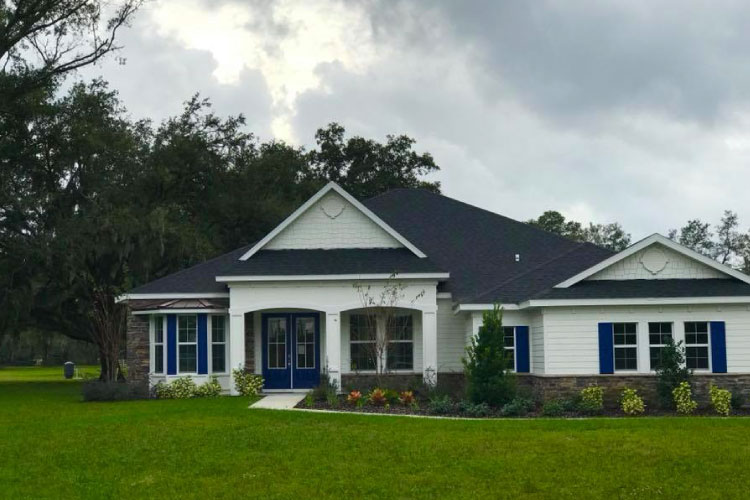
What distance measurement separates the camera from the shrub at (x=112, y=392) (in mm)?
24953

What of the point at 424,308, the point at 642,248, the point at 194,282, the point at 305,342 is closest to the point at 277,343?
the point at 305,342

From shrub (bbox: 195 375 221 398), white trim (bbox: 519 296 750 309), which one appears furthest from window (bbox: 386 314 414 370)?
white trim (bbox: 519 296 750 309)

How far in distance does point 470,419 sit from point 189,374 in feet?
33.0

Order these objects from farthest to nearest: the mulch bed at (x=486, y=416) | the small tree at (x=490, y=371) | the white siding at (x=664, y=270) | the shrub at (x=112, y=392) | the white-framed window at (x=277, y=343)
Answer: the white-framed window at (x=277, y=343) < the shrub at (x=112, y=392) < the white siding at (x=664, y=270) < the small tree at (x=490, y=371) < the mulch bed at (x=486, y=416)

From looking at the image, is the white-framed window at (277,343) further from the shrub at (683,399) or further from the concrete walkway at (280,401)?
the shrub at (683,399)

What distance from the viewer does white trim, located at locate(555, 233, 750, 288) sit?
22172 millimetres

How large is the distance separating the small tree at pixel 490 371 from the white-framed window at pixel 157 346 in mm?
9547

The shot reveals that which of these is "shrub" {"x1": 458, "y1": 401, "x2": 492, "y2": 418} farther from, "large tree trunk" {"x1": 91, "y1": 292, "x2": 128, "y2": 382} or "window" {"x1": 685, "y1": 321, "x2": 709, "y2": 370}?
"large tree trunk" {"x1": 91, "y1": 292, "x2": 128, "y2": 382}

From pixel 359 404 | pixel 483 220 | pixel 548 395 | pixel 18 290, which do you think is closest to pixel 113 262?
pixel 18 290

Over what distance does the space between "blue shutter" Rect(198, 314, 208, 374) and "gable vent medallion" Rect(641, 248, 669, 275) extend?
455 inches

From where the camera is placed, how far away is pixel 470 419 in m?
18.7

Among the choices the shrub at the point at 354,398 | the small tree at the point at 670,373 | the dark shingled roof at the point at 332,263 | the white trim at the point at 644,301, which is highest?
the dark shingled roof at the point at 332,263

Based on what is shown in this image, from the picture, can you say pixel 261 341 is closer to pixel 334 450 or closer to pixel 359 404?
pixel 359 404

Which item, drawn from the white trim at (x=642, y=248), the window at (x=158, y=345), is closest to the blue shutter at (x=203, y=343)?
the window at (x=158, y=345)
